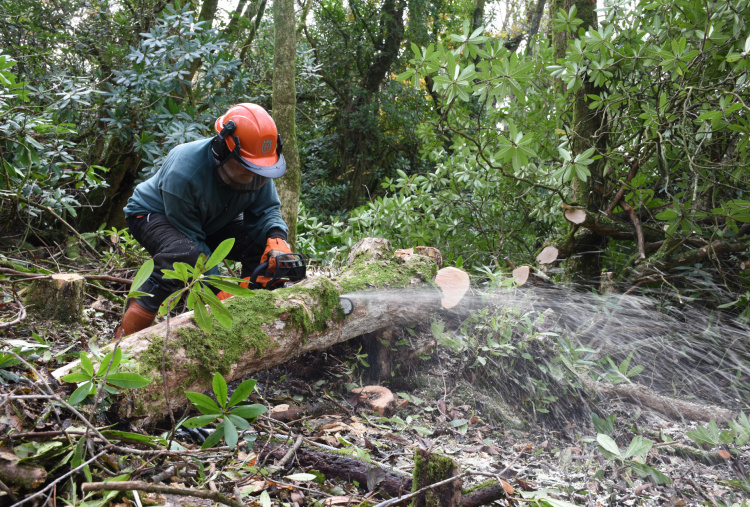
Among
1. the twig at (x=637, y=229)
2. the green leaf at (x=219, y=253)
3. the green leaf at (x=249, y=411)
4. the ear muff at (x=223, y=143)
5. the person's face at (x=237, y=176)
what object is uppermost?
→ the ear muff at (x=223, y=143)

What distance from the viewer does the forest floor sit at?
1.49 metres

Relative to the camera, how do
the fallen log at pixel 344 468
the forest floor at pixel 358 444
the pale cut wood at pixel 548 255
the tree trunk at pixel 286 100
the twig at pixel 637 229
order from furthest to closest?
the tree trunk at pixel 286 100
the pale cut wood at pixel 548 255
the twig at pixel 637 229
the fallen log at pixel 344 468
the forest floor at pixel 358 444

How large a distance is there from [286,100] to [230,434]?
4.78 meters

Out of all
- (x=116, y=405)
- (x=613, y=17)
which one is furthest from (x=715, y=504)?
(x=613, y=17)

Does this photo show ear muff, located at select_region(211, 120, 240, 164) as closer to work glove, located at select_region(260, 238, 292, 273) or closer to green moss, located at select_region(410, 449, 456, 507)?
work glove, located at select_region(260, 238, 292, 273)

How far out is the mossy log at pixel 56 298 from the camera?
315 centimetres

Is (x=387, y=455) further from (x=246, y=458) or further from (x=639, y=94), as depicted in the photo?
(x=639, y=94)

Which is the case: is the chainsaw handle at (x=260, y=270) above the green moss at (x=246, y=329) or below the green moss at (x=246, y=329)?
above

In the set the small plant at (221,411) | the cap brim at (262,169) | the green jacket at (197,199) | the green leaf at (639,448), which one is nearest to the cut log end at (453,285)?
the green jacket at (197,199)

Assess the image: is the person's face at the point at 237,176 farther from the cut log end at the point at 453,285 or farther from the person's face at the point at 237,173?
the cut log end at the point at 453,285

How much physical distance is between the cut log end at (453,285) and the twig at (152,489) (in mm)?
2146

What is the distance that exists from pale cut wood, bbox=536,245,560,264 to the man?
214 cm

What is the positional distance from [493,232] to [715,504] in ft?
9.62

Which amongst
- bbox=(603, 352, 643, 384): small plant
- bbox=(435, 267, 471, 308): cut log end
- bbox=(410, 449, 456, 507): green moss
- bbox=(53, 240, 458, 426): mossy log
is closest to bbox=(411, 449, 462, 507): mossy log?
bbox=(410, 449, 456, 507): green moss
